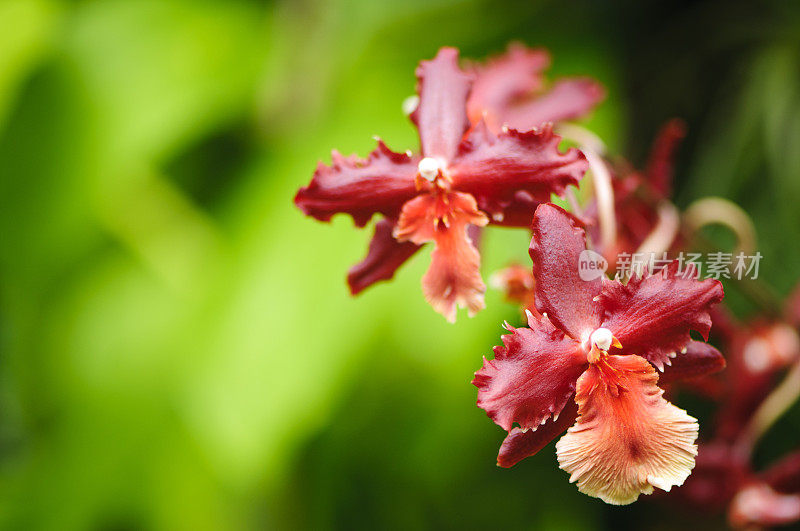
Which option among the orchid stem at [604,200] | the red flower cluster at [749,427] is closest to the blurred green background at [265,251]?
the red flower cluster at [749,427]

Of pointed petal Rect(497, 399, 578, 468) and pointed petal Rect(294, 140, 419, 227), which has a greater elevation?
pointed petal Rect(294, 140, 419, 227)

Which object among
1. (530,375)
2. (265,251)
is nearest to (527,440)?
(530,375)

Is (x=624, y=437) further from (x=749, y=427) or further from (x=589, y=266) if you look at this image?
(x=749, y=427)

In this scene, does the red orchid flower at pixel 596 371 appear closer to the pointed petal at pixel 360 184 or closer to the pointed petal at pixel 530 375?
the pointed petal at pixel 530 375

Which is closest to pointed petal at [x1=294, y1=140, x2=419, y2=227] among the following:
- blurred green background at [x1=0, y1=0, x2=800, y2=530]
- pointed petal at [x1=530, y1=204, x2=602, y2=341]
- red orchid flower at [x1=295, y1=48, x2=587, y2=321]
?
red orchid flower at [x1=295, y1=48, x2=587, y2=321]

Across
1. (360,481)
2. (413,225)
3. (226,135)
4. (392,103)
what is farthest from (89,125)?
(413,225)

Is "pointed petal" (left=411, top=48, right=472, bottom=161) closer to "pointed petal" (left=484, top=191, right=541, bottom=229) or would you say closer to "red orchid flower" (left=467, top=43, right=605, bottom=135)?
"pointed petal" (left=484, top=191, right=541, bottom=229)
